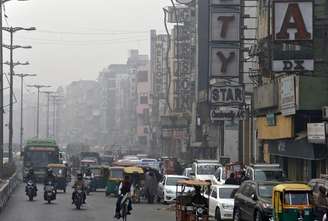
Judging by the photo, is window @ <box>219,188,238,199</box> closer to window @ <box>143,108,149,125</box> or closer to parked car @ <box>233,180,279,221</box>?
parked car @ <box>233,180,279,221</box>

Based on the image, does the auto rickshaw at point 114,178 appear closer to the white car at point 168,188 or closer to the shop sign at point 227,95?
the white car at point 168,188

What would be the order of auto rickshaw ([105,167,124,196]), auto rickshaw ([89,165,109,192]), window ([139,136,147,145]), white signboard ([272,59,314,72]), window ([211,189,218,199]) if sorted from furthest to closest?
window ([139,136,147,145])
auto rickshaw ([89,165,109,192])
auto rickshaw ([105,167,124,196])
white signboard ([272,59,314,72])
window ([211,189,218,199])

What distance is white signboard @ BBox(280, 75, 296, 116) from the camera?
40875 millimetres

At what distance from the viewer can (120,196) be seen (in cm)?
2845

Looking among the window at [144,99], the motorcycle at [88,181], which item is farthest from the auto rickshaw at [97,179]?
the window at [144,99]

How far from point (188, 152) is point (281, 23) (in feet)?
205

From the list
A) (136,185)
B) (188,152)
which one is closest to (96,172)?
(136,185)

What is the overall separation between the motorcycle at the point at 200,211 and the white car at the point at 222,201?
12.7ft

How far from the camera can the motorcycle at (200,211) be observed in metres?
25.6

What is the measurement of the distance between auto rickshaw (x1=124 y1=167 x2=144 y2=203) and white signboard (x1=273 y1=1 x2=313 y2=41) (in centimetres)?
1267

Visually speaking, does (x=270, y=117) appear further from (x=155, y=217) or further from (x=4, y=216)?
(x=4, y=216)

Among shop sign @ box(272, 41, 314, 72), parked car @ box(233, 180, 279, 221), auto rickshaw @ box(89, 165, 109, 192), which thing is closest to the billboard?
shop sign @ box(272, 41, 314, 72)

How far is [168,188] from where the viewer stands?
41.8m

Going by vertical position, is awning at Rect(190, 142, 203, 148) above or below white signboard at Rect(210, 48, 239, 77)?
below
